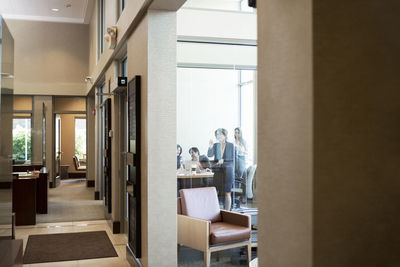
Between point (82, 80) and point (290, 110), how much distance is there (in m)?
11.6

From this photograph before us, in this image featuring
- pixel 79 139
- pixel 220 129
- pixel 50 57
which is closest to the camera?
pixel 220 129

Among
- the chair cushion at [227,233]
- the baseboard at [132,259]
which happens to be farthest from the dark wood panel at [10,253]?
the chair cushion at [227,233]

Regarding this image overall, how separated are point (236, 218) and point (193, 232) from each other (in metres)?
0.67

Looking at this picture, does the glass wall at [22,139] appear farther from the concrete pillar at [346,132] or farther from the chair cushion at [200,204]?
the concrete pillar at [346,132]

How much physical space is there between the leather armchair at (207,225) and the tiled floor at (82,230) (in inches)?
38.1

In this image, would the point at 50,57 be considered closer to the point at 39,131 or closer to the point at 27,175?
the point at 39,131

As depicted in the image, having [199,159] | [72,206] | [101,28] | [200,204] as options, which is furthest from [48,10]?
[200,204]

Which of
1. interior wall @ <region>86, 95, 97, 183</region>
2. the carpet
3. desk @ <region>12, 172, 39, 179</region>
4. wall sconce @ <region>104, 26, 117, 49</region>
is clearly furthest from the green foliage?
wall sconce @ <region>104, 26, 117, 49</region>

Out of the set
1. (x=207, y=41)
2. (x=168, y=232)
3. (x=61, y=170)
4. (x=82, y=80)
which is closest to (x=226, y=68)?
(x=207, y=41)

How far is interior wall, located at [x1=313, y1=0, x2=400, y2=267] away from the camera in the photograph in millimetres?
1552

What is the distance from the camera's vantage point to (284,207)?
1744 millimetres

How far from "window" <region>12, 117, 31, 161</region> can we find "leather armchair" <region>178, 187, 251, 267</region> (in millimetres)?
8396

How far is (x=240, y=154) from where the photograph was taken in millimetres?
7586

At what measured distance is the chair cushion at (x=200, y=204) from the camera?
18.1 ft
